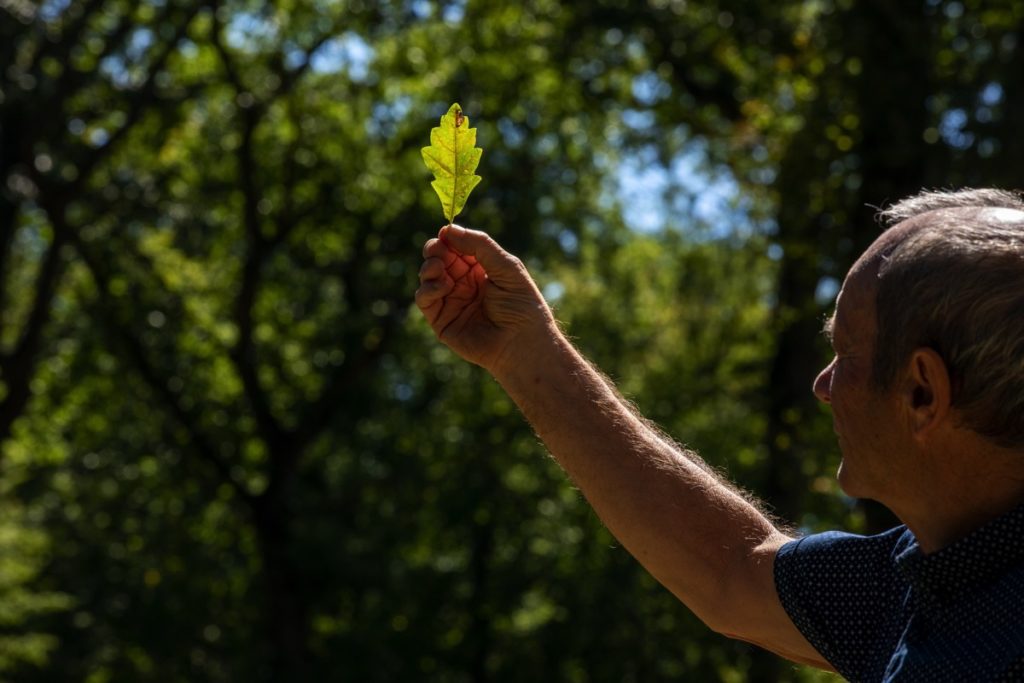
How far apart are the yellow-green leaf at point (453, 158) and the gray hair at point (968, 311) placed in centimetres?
77

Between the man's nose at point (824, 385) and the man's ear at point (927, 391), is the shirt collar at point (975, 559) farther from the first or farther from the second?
the man's nose at point (824, 385)

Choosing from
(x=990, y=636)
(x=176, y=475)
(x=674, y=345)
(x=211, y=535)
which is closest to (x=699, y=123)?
(x=674, y=345)

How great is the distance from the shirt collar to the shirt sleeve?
0.46 feet

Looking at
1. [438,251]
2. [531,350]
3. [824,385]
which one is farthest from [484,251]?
[824,385]

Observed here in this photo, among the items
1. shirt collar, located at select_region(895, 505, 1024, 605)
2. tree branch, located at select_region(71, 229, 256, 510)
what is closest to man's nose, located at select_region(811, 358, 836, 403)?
shirt collar, located at select_region(895, 505, 1024, 605)

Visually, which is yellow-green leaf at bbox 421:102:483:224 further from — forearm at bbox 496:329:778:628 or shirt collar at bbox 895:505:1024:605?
shirt collar at bbox 895:505:1024:605

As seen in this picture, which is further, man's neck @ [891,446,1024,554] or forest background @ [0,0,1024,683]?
forest background @ [0,0,1024,683]

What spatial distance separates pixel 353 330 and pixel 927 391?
13.2 meters

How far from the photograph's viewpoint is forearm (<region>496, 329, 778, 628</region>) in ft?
6.99

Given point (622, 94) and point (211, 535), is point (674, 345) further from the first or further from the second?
point (211, 535)

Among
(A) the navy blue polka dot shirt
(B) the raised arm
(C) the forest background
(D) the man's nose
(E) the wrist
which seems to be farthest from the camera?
(C) the forest background

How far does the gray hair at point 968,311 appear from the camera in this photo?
1.55 meters

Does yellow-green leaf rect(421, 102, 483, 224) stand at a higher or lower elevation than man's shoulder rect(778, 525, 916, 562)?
higher

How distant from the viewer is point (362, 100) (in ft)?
49.5
